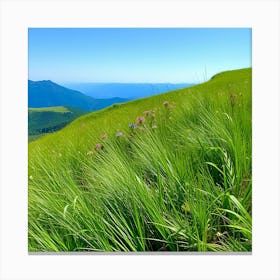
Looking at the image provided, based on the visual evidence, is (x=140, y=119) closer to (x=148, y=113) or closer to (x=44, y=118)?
(x=148, y=113)

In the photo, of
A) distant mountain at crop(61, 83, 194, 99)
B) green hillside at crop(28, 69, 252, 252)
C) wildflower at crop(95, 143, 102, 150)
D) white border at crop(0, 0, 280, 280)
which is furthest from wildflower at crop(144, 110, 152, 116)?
white border at crop(0, 0, 280, 280)

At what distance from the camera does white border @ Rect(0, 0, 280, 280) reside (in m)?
2.24

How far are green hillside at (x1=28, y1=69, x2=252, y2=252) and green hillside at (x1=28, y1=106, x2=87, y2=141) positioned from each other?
5 centimetres

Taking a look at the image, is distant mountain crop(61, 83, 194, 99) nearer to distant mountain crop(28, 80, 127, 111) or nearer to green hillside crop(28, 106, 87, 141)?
distant mountain crop(28, 80, 127, 111)

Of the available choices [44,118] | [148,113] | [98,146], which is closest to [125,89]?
[148,113]

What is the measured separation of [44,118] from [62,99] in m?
0.17
